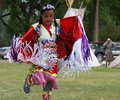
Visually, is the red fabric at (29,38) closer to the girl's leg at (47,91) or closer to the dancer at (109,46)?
the girl's leg at (47,91)

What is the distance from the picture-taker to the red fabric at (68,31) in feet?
21.3

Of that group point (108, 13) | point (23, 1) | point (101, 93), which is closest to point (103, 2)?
point (108, 13)

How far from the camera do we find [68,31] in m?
6.56

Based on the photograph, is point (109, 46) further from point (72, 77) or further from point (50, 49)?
point (50, 49)

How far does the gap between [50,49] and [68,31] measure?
0.42 m

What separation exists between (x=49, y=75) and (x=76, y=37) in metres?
0.72

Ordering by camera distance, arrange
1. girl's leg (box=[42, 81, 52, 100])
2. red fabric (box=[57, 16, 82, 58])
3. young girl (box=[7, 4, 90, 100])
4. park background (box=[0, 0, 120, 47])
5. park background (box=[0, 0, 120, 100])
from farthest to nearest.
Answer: park background (box=[0, 0, 120, 47]) < park background (box=[0, 0, 120, 100]) < red fabric (box=[57, 16, 82, 58]) < girl's leg (box=[42, 81, 52, 100]) < young girl (box=[7, 4, 90, 100])

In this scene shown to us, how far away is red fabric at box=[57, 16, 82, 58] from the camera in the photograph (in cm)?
650

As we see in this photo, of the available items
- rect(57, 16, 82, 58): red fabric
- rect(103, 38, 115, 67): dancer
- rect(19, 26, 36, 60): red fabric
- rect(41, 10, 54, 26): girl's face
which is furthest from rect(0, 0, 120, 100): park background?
rect(103, 38, 115, 67): dancer

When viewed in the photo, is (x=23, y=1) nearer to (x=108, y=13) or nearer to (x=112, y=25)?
(x=108, y=13)

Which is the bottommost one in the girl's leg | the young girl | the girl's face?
the girl's leg

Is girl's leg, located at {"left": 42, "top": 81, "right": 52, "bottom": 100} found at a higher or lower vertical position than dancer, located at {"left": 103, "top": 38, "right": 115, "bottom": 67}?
lower

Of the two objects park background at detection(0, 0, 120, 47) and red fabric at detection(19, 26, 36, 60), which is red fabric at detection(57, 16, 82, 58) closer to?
red fabric at detection(19, 26, 36, 60)

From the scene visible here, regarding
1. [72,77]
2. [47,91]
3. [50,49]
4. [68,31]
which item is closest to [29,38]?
[50,49]
